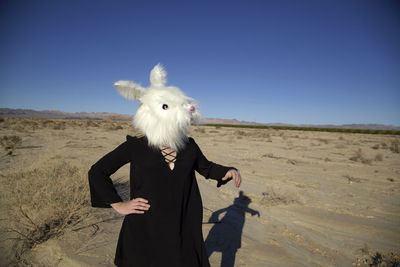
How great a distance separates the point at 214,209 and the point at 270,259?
1.64m

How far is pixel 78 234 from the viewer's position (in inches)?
120

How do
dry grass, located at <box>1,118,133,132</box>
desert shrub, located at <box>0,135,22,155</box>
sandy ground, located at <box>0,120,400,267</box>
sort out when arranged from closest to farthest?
sandy ground, located at <box>0,120,400,267</box> < desert shrub, located at <box>0,135,22,155</box> < dry grass, located at <box>1,118,133,132</box>

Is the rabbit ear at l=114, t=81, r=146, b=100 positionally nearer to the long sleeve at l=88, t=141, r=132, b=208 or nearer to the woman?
the woman

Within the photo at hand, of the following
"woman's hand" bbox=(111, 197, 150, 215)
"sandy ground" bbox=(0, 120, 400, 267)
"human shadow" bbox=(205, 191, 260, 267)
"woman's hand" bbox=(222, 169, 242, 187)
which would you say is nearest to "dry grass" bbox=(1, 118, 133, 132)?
"sandy ground" bbox=(0, 120, 400, 267)

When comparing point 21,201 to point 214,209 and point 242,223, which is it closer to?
point 214,209

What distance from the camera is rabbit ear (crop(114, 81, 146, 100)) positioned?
1.61 meters

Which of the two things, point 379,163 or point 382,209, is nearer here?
point 382,209

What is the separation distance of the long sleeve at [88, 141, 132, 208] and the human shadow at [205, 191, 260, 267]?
2.00 m

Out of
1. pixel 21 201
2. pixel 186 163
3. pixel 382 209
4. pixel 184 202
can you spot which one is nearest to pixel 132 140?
pixel 186 163

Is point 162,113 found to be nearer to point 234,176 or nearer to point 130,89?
point 130,89

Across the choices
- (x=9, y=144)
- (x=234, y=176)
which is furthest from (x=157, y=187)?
(x=9, y=144)

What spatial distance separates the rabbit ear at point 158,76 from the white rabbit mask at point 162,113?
0.10 m

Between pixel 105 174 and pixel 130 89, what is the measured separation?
0.63 meters

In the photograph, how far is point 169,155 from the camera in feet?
5.15
